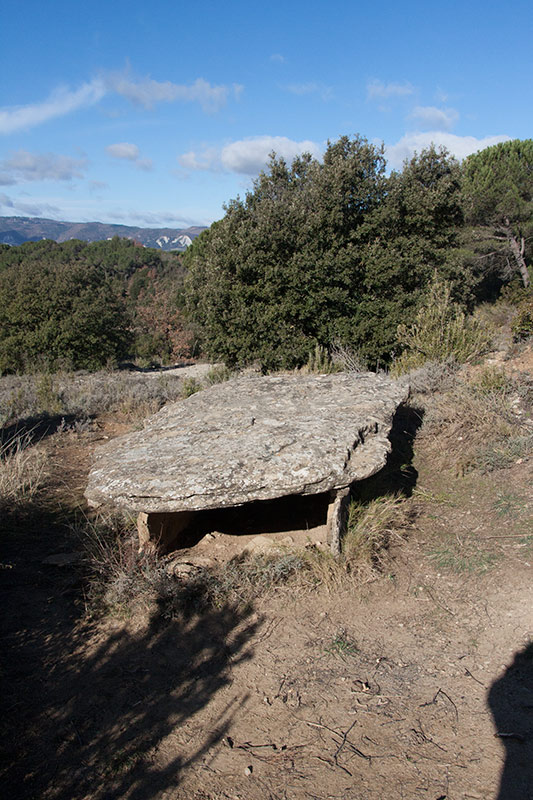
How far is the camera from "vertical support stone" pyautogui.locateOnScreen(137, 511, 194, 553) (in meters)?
4.26

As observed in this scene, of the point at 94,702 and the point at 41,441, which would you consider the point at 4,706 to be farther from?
the point at 41,441

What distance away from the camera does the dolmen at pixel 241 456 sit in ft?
12.2

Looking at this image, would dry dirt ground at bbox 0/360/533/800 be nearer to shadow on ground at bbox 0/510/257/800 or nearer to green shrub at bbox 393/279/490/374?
shadow on ground at bbox 0/510/257/800

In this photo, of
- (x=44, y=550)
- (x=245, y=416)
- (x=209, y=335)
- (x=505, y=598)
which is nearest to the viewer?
(x=505, y=598)

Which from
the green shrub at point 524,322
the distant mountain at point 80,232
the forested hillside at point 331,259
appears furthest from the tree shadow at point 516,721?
the distant mountain at point 80,232

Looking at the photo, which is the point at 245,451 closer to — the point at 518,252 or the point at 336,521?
the point at 336,521

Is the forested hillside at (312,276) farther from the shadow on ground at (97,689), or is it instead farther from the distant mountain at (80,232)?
the distant mountain at (80,232)

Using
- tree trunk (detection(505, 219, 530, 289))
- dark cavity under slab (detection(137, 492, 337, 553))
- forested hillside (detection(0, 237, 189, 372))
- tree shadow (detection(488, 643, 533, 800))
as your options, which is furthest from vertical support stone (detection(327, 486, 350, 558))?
tree trunk (detection(505, 219, 530, 289))

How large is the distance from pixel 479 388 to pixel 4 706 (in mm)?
5863

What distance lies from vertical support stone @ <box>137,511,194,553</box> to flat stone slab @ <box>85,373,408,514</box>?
18.7 inches

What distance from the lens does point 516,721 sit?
8.84 ft

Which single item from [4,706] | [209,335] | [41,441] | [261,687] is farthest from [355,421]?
[209,335]

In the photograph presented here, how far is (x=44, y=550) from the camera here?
178 inches

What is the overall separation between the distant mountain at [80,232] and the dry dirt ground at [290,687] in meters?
71.2
